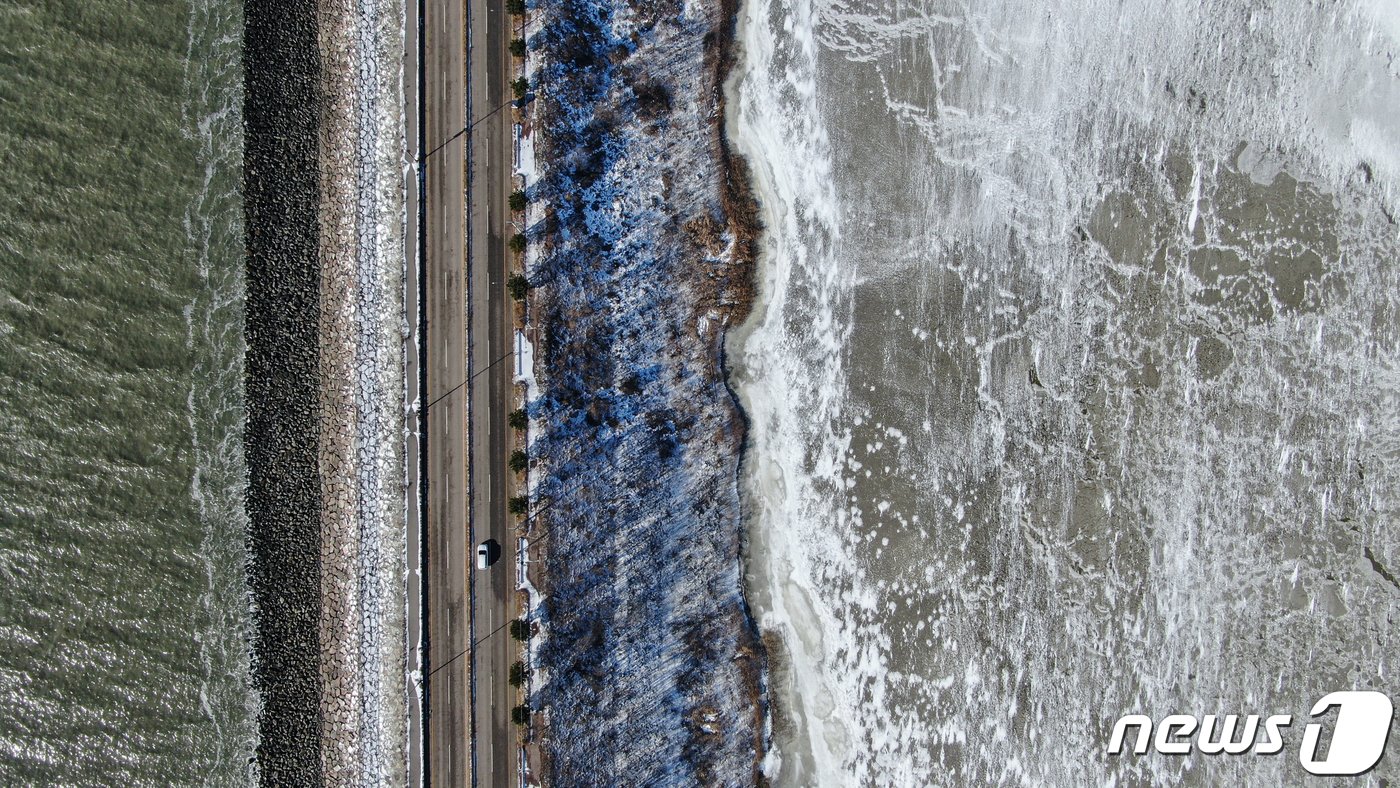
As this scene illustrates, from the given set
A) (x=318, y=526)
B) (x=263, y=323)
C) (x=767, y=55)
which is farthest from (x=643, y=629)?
(x=767, y=55)

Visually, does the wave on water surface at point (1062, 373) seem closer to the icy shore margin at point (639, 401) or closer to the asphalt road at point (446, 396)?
the icy shore margin at point (639, 401)

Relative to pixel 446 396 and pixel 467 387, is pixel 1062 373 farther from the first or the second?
pixel 446 396

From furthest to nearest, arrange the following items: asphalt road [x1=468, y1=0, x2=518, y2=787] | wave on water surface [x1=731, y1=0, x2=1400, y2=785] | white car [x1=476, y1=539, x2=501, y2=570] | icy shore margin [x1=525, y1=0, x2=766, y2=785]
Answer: wave on water surface [x1=731, y1=0, x2=1400, y2=785], icy shore margin [x1=525, y1=0, x2=766, y2=785], asphalt road [x1=468, y1=0, x2=518, y2=787], white car [x1=476, y1=539, x2=501, y2=570]

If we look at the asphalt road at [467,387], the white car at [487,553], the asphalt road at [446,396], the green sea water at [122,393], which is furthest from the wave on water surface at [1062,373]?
the green sea water at [122,393]

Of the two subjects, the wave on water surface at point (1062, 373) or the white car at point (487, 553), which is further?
the wave on water surface at point (1062, 373)

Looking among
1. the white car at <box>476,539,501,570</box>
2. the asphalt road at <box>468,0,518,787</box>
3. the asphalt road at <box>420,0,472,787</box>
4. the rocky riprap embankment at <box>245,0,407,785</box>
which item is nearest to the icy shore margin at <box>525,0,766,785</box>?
the asphalt road at <box>468,0,518,787</box>

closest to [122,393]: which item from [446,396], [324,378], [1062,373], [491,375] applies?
[324,378]

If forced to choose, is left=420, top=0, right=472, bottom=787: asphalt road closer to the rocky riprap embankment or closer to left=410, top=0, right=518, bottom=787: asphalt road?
left=410, top=0, right=518, bottom=787: asphalt road
